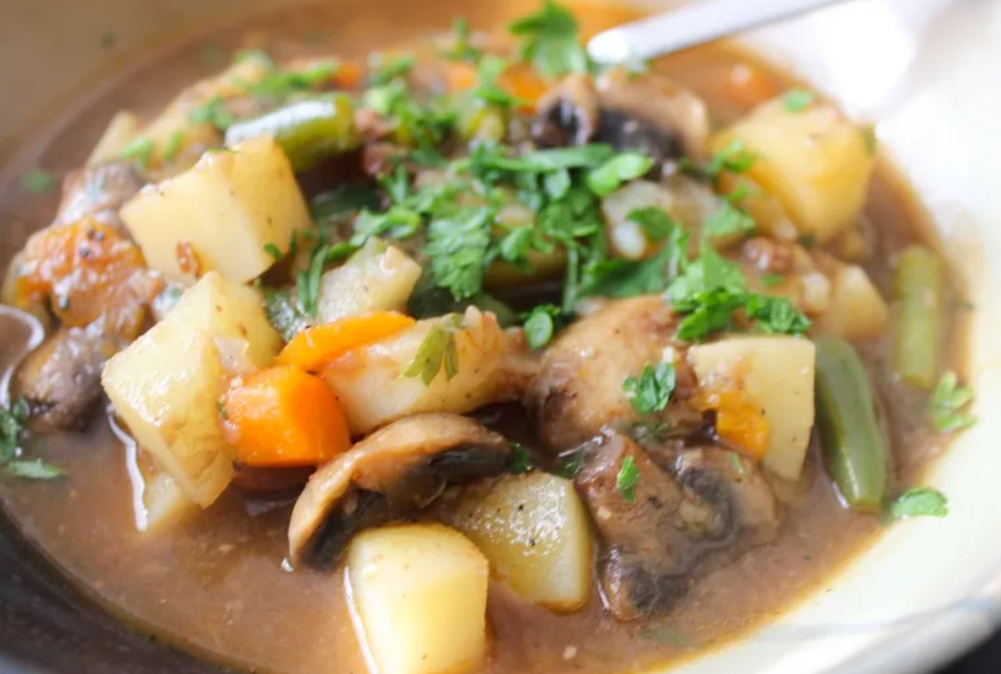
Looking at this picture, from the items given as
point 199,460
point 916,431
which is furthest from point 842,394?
point 199,460

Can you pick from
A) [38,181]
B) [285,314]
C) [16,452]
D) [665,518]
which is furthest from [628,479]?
[38,181]

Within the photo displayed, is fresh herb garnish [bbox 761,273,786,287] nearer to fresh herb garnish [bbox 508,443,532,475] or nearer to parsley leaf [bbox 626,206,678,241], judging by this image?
parsley leaf [bbox 626,206,678,241]

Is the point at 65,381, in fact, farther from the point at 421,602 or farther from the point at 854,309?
the point at 854,309

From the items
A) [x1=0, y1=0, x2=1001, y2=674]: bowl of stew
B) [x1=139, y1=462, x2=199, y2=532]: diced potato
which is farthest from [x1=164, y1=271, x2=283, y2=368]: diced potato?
[x1=139, y1=462, x2=199, y2=532]: diced potato

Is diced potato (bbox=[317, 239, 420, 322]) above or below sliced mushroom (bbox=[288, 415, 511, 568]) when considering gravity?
above

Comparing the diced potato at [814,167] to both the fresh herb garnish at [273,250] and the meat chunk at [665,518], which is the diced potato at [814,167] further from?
the fresh herb garnish at [273,250]

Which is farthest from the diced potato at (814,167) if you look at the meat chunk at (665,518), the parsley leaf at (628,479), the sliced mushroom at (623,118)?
the parsley leaf at (628,479)

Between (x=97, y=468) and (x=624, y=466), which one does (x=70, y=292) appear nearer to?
(x=97, y=468)
